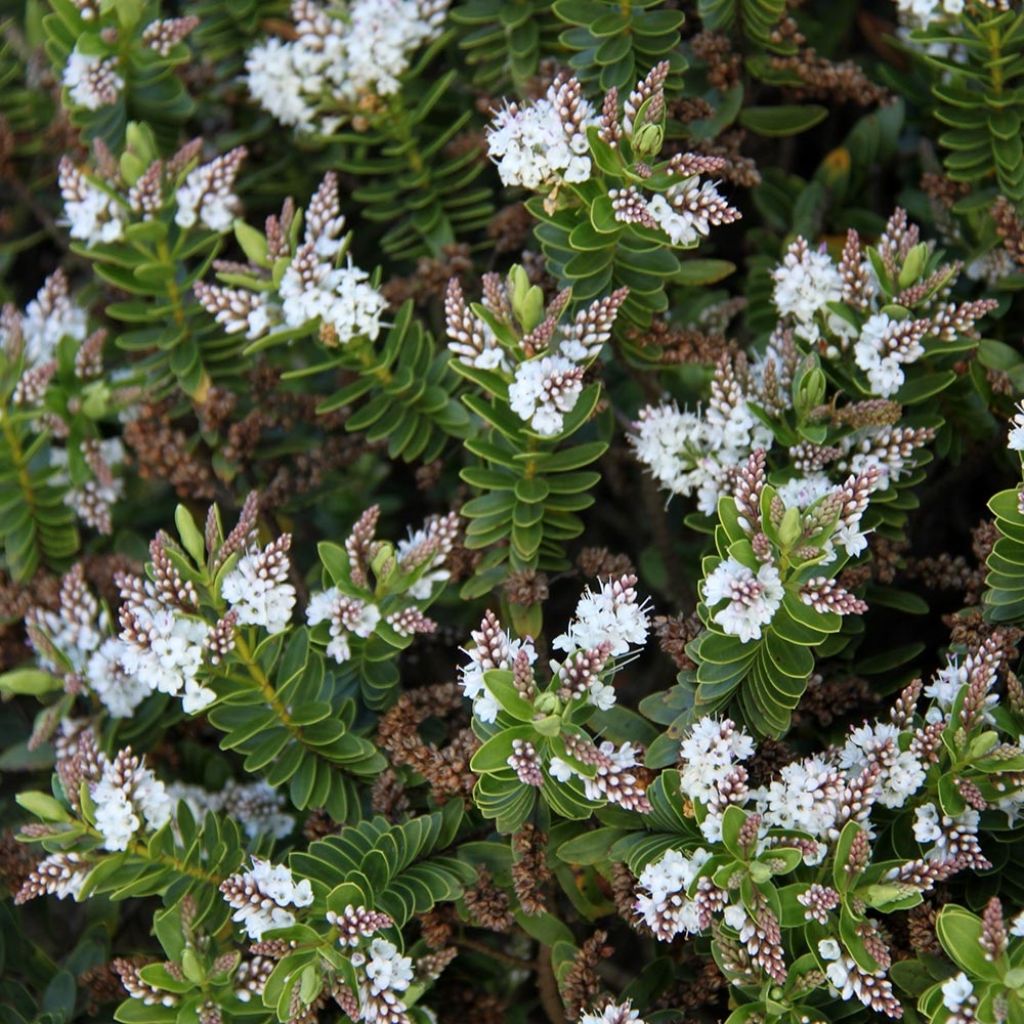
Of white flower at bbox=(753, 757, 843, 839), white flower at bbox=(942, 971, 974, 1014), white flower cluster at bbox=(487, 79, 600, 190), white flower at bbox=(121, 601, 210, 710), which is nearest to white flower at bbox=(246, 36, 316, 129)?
white flower cluster at bbox=(487, 79, 600, 190)

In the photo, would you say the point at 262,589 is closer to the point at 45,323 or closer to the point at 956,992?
the point at 45,323

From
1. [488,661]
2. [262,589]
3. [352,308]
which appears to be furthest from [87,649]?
[488,661]

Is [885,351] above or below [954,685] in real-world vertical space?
above

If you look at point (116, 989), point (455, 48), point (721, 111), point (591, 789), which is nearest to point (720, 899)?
point (591, 789)

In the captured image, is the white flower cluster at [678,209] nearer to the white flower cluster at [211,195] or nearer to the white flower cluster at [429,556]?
the white flower cluster at [429,556]

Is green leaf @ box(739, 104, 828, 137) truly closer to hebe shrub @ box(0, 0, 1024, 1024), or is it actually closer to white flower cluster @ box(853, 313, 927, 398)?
hebe shrub @ box(0, 0, 1024, 1024)

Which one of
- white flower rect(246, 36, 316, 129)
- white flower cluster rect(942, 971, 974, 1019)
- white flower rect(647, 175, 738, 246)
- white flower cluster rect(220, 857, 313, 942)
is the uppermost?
white flower rect(647, 175, 738, 246)

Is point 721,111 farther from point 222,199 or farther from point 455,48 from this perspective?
point 222,199
